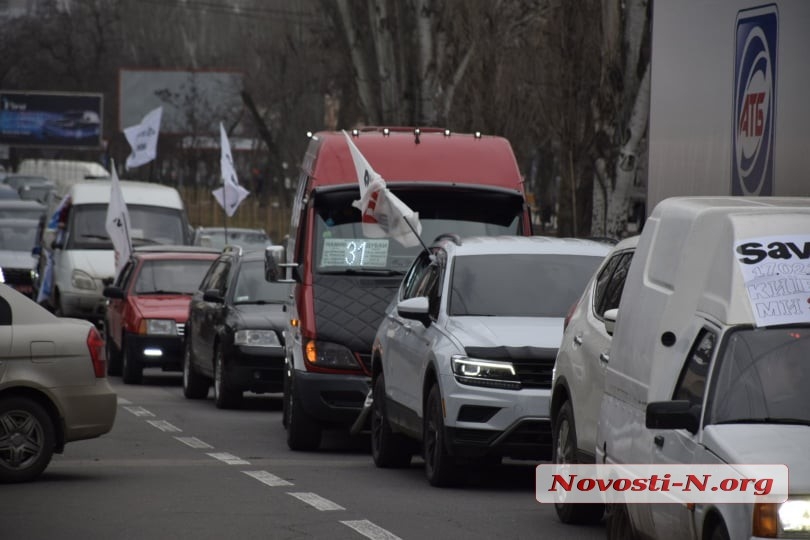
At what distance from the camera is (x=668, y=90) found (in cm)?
1241

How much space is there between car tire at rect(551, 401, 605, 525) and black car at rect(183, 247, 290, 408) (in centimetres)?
709

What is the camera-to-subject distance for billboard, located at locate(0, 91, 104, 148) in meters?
92.9

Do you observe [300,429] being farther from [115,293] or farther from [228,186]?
[228,186]

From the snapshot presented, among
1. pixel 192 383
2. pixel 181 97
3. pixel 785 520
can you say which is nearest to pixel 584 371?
pixel 785 520

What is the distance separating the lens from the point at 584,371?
1037 cm

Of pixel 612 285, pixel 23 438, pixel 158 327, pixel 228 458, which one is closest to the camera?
pixel 612 285

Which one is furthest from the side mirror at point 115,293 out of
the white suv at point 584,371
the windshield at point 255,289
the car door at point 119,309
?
the white suv at point 584,371

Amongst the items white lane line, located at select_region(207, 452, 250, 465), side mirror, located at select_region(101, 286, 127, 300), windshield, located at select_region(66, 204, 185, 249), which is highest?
windshield, located at select_region(66, 204, 185, 249)

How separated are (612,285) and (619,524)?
267 cm

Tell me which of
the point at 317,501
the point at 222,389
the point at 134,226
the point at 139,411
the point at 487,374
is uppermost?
the point at 487,374

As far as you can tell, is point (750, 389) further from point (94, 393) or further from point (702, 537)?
point (94, 393)

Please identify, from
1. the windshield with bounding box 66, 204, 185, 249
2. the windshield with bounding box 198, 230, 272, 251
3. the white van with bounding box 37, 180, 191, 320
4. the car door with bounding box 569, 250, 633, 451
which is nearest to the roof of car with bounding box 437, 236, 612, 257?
the car door with bounding box 569, 250, 633, 451

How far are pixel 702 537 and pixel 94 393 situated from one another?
678cm

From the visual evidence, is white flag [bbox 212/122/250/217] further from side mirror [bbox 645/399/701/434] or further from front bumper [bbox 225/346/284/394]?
side mirror [bbox 645/399/701/434]
